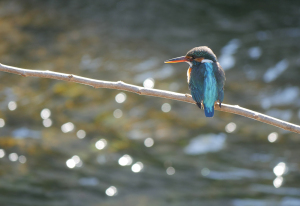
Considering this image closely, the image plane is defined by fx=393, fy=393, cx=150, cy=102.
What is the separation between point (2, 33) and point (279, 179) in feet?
23.6

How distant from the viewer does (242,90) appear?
7.15 m

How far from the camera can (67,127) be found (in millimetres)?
6301

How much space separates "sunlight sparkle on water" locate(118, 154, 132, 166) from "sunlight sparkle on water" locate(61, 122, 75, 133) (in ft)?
3.50

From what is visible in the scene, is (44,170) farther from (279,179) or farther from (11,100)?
(279,179)

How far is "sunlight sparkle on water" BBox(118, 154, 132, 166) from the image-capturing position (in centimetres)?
564

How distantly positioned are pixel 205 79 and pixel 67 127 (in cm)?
350

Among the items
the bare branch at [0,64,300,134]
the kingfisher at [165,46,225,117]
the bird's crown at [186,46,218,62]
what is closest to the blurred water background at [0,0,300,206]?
the kingfisher at [165,46,225,117]

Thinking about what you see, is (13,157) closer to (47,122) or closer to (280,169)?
(47,122)

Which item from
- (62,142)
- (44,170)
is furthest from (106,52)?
(44,170)

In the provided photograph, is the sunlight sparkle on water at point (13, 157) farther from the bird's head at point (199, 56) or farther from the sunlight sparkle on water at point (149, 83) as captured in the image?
the bird's head at point (199, 56)

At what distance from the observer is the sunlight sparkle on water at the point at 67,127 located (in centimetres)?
623

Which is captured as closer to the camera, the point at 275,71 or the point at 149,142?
the point at 149,142

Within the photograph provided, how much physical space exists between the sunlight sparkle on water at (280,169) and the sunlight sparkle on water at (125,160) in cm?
203

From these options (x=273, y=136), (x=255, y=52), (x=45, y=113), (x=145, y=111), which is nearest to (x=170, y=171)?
(x=145, y=111)
